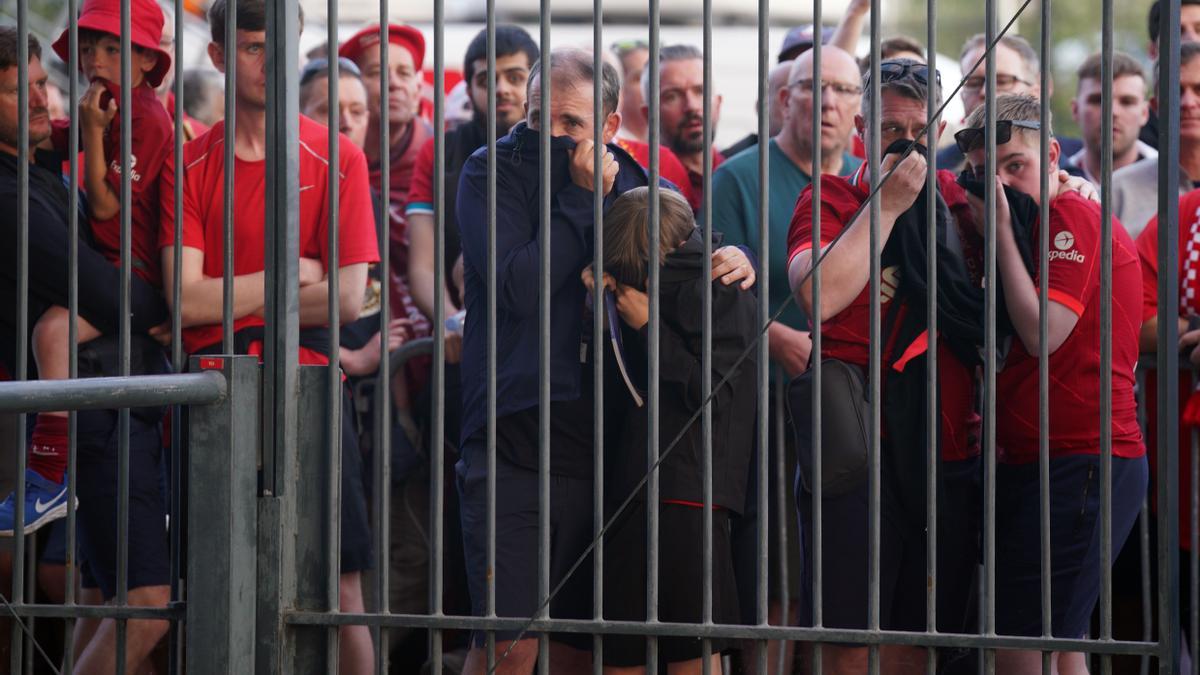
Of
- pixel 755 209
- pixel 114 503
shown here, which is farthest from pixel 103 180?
pixel 755 209

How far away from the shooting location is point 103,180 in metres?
3.97

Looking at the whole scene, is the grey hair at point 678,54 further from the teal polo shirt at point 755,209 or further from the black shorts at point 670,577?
the black shorts at point 670,577

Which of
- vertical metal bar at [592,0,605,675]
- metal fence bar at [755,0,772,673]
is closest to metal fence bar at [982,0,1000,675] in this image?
metal fence bar at [755,0,772,673]

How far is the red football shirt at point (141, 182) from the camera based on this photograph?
13.0ft

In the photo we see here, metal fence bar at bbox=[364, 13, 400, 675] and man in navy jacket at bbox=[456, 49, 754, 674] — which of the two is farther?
man in navy jacket at bbox=[456, 49, 754, 674]

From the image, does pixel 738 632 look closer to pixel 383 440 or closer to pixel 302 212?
pixel 383 440

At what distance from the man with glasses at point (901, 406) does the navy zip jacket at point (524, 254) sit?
0.52 m

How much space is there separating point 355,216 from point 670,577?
4.61ft

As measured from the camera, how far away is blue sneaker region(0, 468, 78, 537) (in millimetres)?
3797

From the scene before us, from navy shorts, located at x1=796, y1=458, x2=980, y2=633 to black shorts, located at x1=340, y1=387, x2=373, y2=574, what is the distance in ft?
4.37

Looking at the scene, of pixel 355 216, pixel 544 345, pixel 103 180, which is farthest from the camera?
pixel 355 216

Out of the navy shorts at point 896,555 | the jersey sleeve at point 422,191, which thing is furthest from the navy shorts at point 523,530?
the jersey sleeve at point 422,191

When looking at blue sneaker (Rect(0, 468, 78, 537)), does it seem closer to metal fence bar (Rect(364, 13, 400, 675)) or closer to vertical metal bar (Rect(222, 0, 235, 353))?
vertical metal bar (Rect(222, 0, 235, 353))

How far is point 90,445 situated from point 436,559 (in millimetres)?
1373
